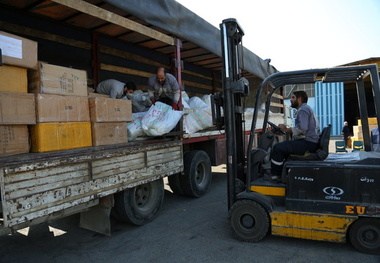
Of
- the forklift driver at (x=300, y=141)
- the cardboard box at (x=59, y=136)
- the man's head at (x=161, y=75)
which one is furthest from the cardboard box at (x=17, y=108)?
the forklift driver at (x=300, y=141)

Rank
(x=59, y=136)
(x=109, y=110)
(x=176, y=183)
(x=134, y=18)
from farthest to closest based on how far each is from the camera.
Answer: (x=176, y=183), (x=134, y=18), (x=109, y=110), (x=59, y=136)

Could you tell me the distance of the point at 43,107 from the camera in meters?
2.98

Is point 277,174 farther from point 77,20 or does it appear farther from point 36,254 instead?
point 77,20

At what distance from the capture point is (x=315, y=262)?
10.0 feet

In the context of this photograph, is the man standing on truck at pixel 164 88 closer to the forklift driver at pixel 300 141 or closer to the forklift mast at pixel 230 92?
the forklift mast at pixel 230 92

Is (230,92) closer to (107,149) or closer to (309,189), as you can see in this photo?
(309,189)

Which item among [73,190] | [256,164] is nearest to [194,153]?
[256,164]

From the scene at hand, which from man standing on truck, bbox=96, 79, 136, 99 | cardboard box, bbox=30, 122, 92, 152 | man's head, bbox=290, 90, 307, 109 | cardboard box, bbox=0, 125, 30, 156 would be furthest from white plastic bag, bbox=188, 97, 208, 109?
cardboard box, bbox=0, 125, 30, 156

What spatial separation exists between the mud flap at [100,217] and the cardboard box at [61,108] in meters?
1.06

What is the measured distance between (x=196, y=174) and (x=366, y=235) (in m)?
3.07

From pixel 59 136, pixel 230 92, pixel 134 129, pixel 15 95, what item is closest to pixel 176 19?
pixel 230 92

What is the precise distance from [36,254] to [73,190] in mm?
1069

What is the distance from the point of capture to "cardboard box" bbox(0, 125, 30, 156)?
2678mm

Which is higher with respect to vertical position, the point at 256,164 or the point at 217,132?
the point at 217,132
